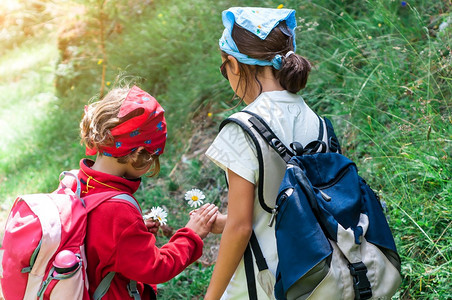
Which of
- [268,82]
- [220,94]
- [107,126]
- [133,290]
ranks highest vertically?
[268,82]

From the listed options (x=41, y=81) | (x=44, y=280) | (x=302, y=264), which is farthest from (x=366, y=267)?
(x=41, y=81)

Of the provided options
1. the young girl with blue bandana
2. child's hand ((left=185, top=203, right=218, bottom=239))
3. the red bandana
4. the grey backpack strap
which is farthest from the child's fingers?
the grey backpack strap

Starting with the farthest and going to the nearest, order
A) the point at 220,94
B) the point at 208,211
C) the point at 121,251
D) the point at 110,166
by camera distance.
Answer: the point at 220,94 → the point at 208,211 → the point at 110,166 → the point at 121,251

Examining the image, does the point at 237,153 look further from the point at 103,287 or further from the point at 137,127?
the point at 103,287

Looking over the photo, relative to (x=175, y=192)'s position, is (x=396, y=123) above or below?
above

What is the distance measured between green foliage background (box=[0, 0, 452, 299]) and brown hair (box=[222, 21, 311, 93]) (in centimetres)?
74

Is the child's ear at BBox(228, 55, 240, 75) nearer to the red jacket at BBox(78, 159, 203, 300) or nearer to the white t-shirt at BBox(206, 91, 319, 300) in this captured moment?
the white t-shirt at BBox(206, 91, 319, 300)

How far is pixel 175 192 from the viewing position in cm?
480

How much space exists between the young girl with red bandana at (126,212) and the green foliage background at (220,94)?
0.42 metres

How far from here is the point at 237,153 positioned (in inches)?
77.8

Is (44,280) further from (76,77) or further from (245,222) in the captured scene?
(76,77)

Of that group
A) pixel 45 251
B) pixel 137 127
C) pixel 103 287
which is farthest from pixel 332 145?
pixel 45 251

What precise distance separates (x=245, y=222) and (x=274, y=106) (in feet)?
1.52

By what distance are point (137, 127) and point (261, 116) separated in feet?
1.71
